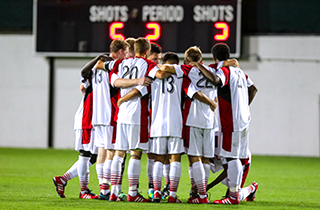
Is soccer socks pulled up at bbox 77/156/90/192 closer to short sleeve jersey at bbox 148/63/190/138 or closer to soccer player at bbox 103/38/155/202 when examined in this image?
soccer player at bbox 103/38/155/202

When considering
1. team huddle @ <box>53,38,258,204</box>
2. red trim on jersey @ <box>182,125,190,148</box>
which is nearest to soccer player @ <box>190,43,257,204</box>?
team huddle @ <box>53,38,258,204</box>

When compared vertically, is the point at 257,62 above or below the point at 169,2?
below

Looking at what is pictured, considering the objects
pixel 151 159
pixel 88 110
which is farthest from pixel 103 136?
pixel 151 159

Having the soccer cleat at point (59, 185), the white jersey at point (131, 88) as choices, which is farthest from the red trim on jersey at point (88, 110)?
the soccer cleat at point (59, 185)

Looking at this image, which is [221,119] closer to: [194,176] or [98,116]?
[194,176]

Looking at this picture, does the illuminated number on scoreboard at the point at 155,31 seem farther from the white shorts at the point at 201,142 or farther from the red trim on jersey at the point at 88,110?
the white shorts at the point at 201,142

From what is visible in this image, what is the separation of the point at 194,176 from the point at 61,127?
407 inches

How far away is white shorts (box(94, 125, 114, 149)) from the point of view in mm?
5305

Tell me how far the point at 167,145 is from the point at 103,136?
750 mm

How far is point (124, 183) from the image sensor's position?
23.1ft

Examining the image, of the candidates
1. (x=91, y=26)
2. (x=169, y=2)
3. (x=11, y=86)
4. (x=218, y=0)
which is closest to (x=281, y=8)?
(x=218, y=0)

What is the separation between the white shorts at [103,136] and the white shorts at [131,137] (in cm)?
22

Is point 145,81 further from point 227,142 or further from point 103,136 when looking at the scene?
point 227,142

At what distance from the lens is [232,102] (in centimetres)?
525
